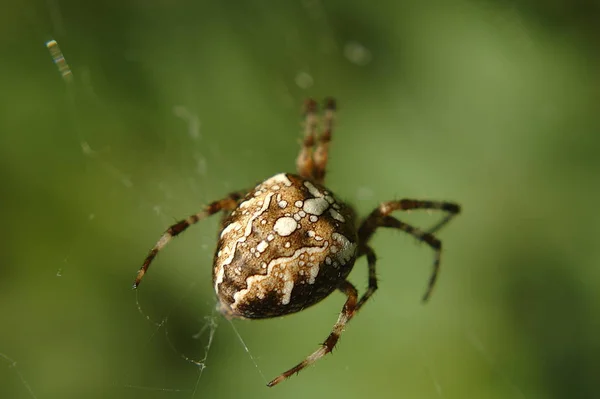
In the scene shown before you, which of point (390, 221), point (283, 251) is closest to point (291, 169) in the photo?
point (390, 221)

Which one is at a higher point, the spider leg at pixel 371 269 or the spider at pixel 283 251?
the spider at pixel 283 251

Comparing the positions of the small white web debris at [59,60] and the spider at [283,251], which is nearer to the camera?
the spider at [283,251]

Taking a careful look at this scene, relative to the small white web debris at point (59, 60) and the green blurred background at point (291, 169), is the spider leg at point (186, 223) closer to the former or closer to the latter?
the green blurred background at point (291, 169)

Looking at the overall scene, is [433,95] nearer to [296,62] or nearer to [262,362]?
[296,62]

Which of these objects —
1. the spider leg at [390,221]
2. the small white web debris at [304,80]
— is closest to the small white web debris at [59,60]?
the small white web debris at [304,80]

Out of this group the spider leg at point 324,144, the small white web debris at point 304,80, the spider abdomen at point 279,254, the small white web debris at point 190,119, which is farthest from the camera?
the small white web debris at point 304,80

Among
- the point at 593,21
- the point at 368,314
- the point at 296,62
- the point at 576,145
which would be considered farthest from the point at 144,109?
the point at 593,21
